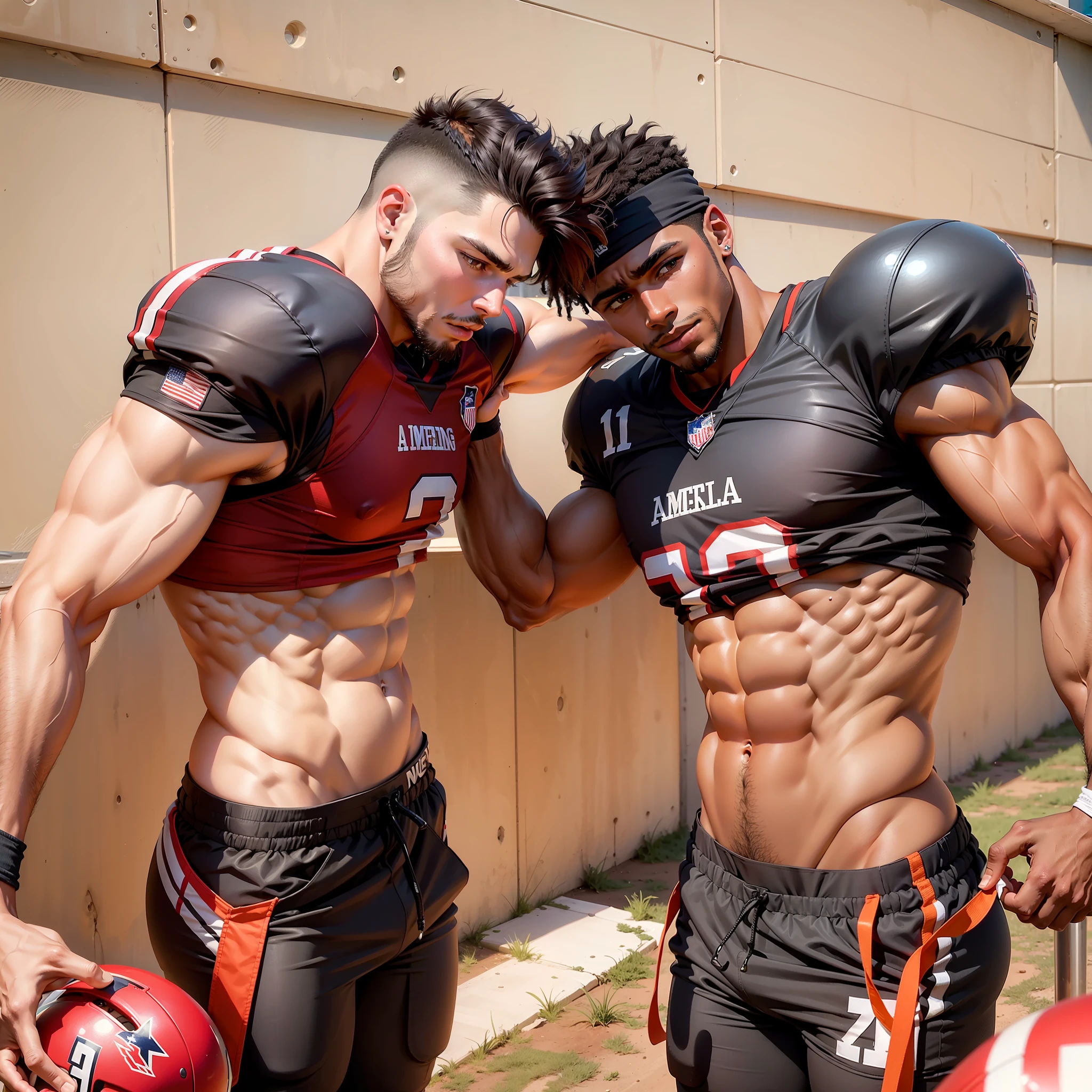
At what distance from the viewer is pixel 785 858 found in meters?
2.17

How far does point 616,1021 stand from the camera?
150 inches

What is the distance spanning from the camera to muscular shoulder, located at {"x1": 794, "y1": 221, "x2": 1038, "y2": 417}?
6.53 ft

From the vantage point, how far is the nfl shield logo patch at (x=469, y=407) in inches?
96.3

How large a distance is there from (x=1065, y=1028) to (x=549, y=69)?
13.3 feet

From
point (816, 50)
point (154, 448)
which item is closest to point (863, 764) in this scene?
point (154, 448)

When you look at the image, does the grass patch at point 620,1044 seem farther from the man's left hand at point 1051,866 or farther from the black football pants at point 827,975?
the man's left hand at point 1051,866

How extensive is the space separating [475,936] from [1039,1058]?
11.6 feet

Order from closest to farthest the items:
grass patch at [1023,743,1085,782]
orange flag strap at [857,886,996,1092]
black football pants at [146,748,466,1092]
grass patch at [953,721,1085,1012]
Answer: orange flag strap at [857,886,996,1092]
black football pants at [146,748,466,1092]
grass patch at [953,721,1085,1012]
grass patch at [1023,743,1085,782]

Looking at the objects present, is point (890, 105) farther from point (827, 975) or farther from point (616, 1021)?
point (827, 975)

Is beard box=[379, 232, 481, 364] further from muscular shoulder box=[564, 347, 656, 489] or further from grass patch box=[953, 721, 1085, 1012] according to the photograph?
grass patch box=[953, 721, 1085, 1012]

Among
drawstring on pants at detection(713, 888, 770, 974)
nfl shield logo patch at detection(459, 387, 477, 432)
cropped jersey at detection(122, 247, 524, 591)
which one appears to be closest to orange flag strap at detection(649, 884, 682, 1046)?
drawstring on pants at detection(713, 888, 770, 974)

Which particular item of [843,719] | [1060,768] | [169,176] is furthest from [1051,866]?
[1060,768]

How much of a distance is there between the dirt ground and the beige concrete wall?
7.8 inches

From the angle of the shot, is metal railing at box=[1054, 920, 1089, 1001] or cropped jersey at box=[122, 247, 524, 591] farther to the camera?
metal railing at box=[1054, 920, 1089, 1001]
